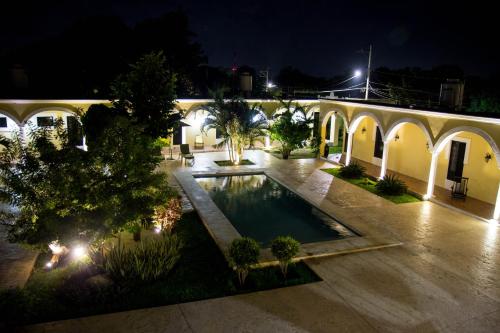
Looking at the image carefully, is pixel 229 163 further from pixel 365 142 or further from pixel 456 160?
pixel 456 160

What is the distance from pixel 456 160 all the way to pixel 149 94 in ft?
40.5

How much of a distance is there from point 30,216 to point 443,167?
14080 millimetres

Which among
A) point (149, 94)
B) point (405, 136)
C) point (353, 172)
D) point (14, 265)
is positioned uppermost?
point (149, 94)

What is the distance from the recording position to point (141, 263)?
26.2 ft

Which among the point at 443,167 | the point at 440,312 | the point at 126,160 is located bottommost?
the point at 440,312

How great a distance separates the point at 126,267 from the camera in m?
7.85

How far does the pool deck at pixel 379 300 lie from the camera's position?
6527 mm

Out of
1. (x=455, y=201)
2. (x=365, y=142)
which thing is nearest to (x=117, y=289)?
(x=455, y=201)

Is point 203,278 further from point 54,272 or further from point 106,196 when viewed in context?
point 54,272

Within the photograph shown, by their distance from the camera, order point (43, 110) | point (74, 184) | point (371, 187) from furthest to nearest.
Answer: point (43, 110), point (371, 187), point (74, 184)

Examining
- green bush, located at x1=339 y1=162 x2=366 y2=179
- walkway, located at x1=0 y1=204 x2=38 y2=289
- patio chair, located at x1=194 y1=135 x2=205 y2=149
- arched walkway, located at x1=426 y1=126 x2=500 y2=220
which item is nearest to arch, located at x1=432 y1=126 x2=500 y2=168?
arched walkway, located at x1=426 y1=126 x2=500 y2=220

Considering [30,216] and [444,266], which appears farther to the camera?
[444,266]

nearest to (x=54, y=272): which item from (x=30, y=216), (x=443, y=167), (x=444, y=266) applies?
(x=30, y=216)

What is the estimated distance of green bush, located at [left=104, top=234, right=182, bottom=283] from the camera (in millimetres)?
7789
